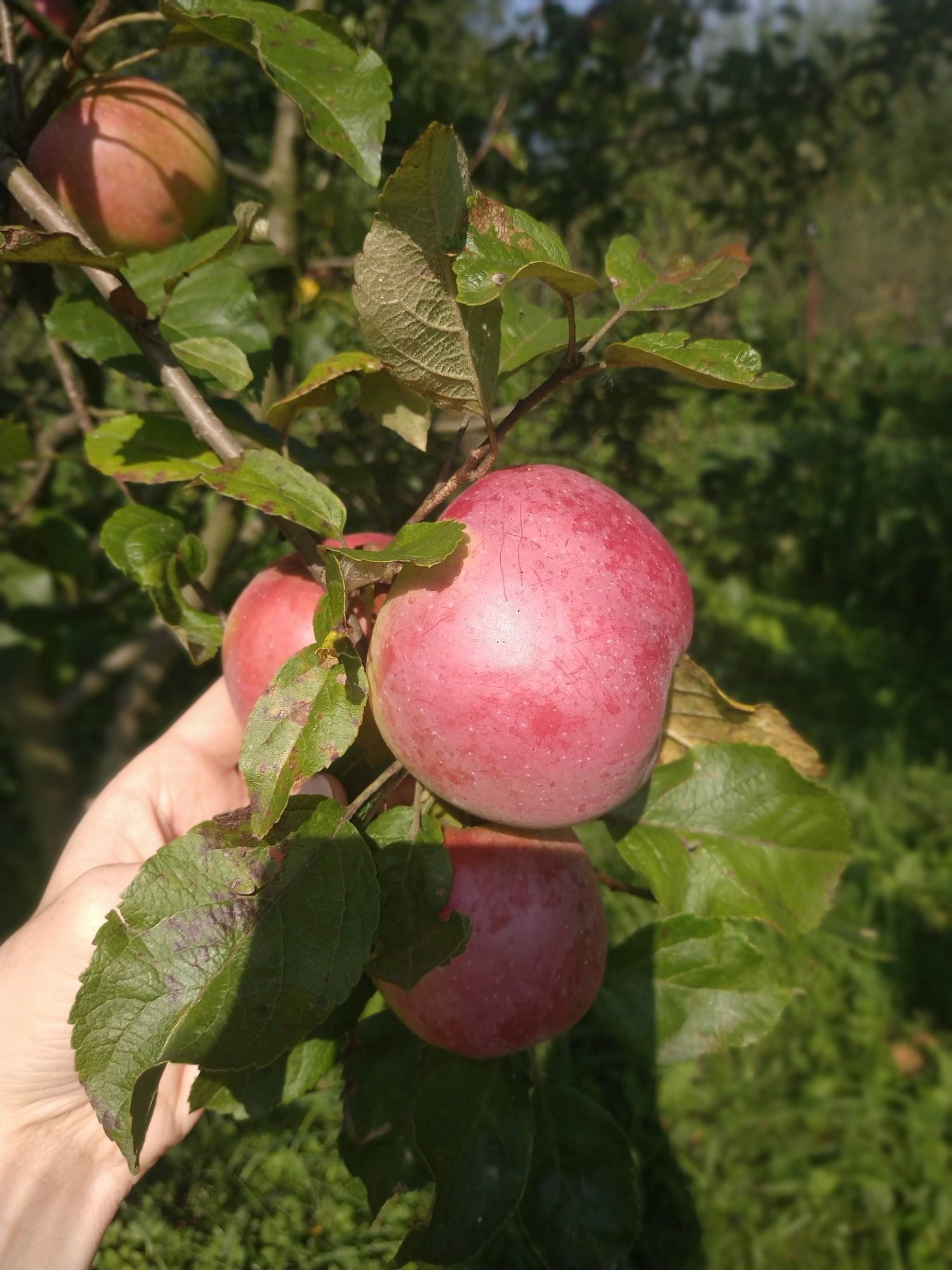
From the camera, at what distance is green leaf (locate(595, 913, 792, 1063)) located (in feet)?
3.02

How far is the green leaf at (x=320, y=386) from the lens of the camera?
28.1 inches

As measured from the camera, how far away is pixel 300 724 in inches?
24.8

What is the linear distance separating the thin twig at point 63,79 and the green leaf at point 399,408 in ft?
1.47

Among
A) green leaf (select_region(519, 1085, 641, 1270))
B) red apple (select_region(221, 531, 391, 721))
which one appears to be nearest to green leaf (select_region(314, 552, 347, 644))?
red apple (select_region(221, 531, 391, 721))

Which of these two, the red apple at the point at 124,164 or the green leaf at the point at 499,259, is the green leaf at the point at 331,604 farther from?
the red apple at the point at 124,164

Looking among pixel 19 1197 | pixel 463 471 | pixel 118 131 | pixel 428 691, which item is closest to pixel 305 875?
pixel 428 691

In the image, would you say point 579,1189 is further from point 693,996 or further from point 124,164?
point 124,164

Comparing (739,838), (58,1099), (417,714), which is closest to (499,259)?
(417,714)

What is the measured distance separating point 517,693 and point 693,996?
1.56 feet

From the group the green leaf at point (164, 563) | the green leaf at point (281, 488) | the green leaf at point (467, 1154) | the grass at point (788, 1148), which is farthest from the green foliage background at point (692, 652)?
the green leaf at point (281, 488)

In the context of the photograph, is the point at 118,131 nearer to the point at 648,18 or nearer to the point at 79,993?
the point at 79,993

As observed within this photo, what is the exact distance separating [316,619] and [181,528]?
1.02 ft

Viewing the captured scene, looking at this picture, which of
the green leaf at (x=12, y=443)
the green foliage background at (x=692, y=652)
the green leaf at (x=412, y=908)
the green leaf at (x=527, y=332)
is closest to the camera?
the green leaf at (x=412, y=908)

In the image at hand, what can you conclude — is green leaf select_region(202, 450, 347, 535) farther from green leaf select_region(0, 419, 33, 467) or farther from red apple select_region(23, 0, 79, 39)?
red apple select_region(23, 0, 79, 39)
